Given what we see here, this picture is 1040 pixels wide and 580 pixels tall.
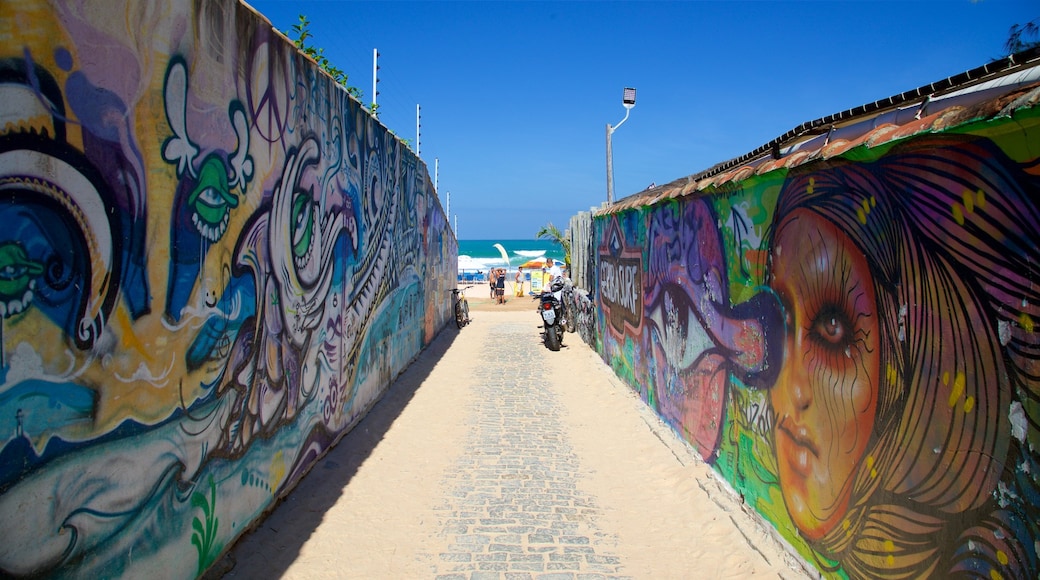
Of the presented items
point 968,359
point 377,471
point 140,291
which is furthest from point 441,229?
point 968,359

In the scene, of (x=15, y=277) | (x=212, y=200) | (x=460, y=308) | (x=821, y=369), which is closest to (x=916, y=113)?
(x=821, y=369)

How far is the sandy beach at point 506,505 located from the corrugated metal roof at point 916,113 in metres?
2.41

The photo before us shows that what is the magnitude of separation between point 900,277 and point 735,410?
219 cm

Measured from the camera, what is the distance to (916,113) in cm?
411

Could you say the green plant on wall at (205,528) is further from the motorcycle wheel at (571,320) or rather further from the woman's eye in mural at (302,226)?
the motorcycle wheel at (571,320)

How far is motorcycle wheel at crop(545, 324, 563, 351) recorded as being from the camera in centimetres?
1290

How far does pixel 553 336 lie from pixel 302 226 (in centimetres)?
847

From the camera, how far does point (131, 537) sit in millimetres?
2783

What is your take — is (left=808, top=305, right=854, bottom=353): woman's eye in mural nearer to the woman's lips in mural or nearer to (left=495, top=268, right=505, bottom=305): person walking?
the woman's lips in mural

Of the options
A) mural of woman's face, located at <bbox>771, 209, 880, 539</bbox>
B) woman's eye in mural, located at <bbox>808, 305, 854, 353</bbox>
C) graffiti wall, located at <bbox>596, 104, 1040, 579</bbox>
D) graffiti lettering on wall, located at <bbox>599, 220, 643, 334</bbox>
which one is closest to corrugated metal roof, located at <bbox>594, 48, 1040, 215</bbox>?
graffiti wall, located at <bbox>596, 104, 1040, 579</bbox>

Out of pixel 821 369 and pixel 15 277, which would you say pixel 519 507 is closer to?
pixel 821 369

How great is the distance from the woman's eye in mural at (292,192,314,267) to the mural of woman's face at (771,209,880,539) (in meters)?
3.48

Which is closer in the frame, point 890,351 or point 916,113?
point 890,351

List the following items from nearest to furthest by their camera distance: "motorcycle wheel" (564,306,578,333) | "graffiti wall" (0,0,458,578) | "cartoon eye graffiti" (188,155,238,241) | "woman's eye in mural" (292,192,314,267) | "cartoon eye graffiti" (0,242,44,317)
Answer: "cartoon eye graffiti" (0,242,44,317) → "graffiti wall" (0,0,458,578) → "cartoon eye graffiti" (188,155,238,241) → "woman's eye in mural" (292,192,314,267) → "motorcycle wheel" (564,306,578,333)
